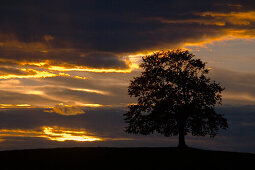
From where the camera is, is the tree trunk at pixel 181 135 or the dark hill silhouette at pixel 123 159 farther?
the tree trunk at pixel 181 135

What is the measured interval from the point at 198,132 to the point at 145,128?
7518mm

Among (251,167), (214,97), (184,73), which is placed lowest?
(251,167)

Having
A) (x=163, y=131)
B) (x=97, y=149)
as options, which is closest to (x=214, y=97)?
(x=163, y=131)

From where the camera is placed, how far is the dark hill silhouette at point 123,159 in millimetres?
37219

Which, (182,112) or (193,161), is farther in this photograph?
(182,112)

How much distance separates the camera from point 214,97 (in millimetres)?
48781

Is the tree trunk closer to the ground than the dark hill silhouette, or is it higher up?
higher up

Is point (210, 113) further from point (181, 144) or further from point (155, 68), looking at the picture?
point (155, 68)

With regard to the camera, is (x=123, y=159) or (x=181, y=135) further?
(x=181, y=135)

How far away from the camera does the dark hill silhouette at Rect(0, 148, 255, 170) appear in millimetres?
37219

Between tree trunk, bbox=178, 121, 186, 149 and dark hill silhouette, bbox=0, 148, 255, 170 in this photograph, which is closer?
dark hill silhouette, bbox=0, 148, 255, 170

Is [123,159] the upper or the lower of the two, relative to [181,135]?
lower

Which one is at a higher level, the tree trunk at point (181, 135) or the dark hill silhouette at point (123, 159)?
the tree trunk at point (181, 135)

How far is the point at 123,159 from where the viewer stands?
40500 millimetres
